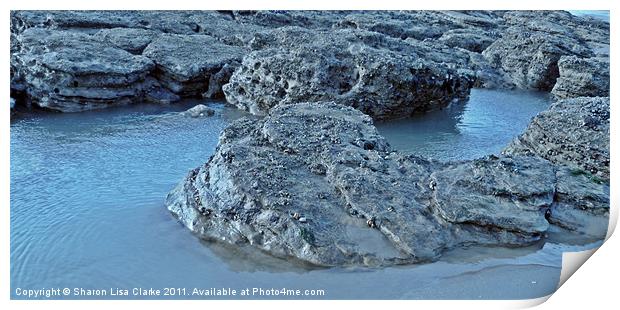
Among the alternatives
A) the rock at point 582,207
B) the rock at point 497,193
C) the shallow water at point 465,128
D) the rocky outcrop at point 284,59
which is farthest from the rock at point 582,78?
the rock at point 497,193

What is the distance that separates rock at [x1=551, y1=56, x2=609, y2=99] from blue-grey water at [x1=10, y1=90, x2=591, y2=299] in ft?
21.6

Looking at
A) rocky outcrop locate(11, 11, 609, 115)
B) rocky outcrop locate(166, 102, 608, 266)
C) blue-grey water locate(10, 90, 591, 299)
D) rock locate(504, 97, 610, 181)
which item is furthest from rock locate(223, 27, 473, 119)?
rocky outcrop locate(166, 102, 608, 266)

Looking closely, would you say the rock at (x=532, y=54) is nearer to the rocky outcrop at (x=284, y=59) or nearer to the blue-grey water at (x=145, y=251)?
the rocky outcrop at (x=284, y=59)

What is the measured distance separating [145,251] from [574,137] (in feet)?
20.9

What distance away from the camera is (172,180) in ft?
27.6

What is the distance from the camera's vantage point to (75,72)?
42.4 feet

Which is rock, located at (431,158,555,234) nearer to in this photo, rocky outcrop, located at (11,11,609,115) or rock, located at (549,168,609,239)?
rock, located at (549,168,609,239)

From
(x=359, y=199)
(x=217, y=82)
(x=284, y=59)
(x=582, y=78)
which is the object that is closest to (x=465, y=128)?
(x=284, y=59)

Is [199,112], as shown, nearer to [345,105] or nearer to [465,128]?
[345,105]

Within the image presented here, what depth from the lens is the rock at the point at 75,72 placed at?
1289 cm

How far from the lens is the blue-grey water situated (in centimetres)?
571
